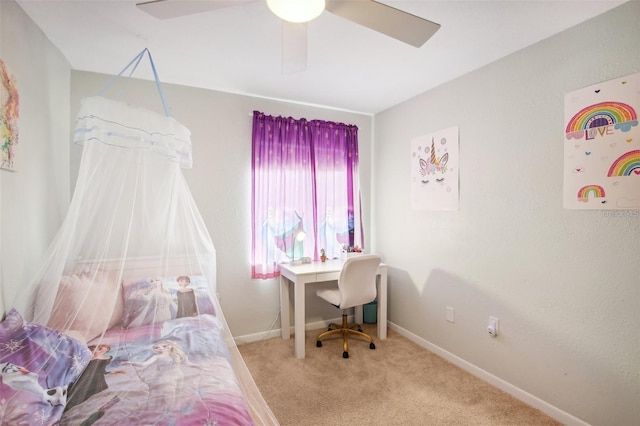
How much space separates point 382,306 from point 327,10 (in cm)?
289

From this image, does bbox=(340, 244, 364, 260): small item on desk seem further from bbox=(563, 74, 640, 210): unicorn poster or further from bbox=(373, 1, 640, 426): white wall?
bbox=(563, 74, 640, 210): unicorn poster

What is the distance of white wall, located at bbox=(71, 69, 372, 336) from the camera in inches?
124

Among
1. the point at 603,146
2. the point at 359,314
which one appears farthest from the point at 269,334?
the point at 603,146

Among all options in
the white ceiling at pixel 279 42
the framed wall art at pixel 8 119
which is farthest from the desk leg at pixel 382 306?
the framed wall art at pixel 8 119

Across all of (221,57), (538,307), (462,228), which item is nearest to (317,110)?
(221,57)

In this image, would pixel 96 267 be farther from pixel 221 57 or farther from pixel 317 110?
pixel 317 110

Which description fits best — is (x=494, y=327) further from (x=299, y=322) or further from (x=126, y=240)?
(x=126, y=240)

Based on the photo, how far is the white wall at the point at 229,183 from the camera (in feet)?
10.4

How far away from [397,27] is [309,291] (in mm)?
2909

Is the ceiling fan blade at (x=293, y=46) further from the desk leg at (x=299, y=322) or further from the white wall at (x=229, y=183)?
the desk leg at (x=299, y=322)

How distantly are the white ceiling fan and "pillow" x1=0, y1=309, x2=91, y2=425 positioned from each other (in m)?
1.63

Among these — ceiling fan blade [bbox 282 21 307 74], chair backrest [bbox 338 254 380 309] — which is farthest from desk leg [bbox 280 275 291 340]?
ceiling fan blade [bbox 282 21 307 74]

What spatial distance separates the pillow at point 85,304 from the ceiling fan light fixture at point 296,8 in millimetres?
1790

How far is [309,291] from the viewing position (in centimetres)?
376
